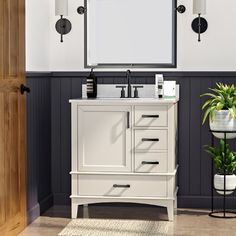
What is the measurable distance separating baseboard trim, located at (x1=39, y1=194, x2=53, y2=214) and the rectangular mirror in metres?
1.11

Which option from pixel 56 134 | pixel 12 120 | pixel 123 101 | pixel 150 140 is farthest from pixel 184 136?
pixel 12 120

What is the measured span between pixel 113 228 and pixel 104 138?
65 centimetres

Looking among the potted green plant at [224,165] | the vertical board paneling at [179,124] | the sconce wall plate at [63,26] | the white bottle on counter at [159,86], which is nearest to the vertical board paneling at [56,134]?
the vertical board paneling at [179,124]

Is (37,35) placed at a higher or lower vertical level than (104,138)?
higher

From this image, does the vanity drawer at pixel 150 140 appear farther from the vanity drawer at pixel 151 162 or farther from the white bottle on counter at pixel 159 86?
the white bottle on counter at pixel 159 86

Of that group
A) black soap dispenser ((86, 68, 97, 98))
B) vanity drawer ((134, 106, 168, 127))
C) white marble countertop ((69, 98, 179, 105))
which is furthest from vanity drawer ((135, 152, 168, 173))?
black soap dispenser ((86, 68, 97, 98))

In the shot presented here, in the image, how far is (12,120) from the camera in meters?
4.19

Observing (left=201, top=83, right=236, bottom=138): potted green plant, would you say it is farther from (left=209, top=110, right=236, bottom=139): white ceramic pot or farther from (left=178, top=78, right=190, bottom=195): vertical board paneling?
(left=178, top=78, right=190, bottom=195): vertical board paneling

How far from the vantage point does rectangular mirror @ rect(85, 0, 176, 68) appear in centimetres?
523

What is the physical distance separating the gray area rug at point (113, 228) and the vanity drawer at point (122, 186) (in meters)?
0.19

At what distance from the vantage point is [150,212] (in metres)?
5.04

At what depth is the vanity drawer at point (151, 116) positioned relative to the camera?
15.3ft

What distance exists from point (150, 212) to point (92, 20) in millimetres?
1602

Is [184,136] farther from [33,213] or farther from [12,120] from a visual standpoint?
[12,120]
